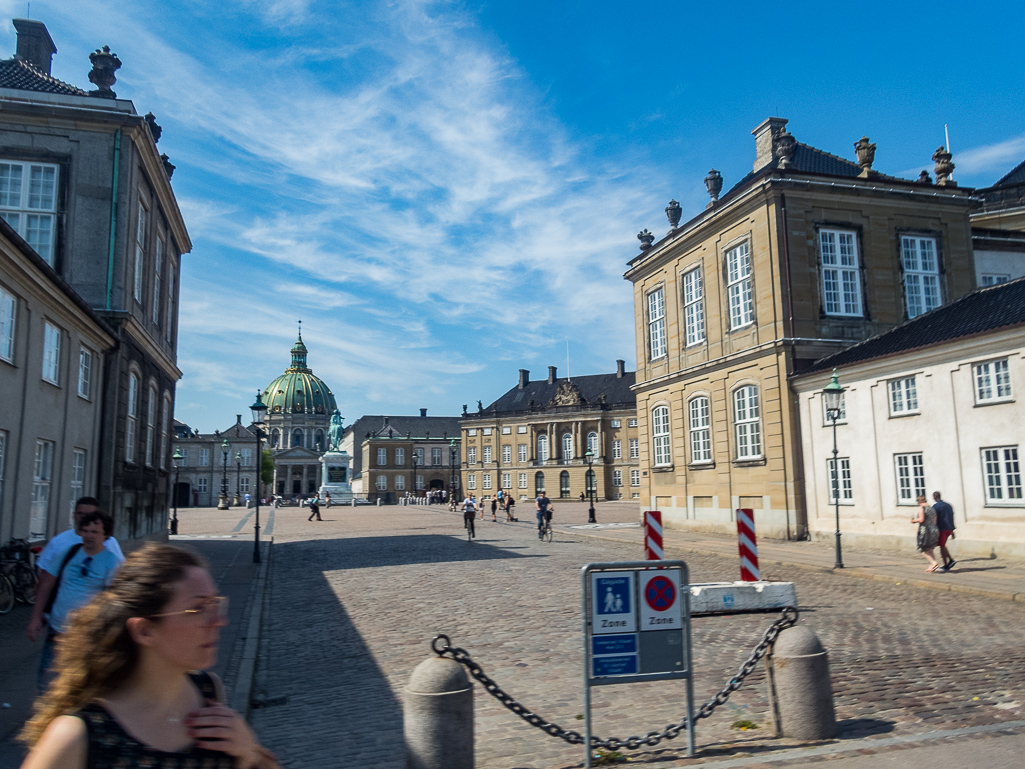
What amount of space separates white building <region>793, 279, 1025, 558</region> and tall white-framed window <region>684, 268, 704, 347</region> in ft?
21.2

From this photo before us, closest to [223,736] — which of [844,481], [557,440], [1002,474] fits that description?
[1002,474]

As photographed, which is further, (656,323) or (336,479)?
(336,479)

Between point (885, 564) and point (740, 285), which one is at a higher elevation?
point (740, 285)

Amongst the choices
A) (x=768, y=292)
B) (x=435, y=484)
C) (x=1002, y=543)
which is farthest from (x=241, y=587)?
(x=435, y=484)

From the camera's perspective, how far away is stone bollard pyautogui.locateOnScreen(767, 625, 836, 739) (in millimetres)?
6031

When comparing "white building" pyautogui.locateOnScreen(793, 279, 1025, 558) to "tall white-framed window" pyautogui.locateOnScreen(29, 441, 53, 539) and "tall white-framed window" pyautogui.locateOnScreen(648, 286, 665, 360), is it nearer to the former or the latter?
"tall white-framed window" pyautogui.locateOnScreen(648, 286, 665, 360)

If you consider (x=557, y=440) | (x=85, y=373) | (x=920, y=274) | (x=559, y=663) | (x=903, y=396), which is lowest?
(x=559, y=663)

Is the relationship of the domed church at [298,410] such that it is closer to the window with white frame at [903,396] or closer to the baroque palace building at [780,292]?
the baroque palace building at [780,292]

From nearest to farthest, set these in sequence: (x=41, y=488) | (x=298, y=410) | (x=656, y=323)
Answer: (x=41, y=488) < (x=656, y=323) < (x=298, y=410)

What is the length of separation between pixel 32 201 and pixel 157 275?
590 centimetres

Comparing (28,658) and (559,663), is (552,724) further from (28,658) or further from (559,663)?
(28,658)

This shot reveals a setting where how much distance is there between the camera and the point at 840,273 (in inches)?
1054

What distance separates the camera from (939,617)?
11383mm

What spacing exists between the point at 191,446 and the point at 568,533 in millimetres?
100050
